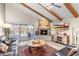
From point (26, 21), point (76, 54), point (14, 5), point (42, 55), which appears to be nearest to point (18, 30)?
point (26, 21)

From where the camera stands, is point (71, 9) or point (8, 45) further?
point (8, 45)

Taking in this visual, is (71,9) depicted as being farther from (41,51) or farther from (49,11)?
(41,51)

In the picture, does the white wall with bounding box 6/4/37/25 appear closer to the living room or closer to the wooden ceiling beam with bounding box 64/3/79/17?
the living room

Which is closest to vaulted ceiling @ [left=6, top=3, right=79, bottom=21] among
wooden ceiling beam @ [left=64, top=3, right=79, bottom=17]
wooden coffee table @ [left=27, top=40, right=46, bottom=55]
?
wooden ceiling beam @ [left=64, top=3, right=79, bottom=17]

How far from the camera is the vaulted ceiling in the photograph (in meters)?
2.28

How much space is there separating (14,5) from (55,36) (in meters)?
0.76

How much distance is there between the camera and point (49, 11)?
2314mm

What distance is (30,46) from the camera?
2340 mm

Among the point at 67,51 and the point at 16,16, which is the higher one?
the point at 16,16

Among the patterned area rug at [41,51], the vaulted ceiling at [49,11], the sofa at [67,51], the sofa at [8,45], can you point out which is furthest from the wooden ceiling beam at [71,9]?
the sofa at [8,45]

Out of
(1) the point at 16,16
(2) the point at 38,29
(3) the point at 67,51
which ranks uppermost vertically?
(1) the point at 16,16

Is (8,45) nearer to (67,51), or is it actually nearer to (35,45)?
(35,45)

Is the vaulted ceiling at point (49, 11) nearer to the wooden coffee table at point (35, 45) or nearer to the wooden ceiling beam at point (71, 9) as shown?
the wooden ceiling beam at point (71, 9)

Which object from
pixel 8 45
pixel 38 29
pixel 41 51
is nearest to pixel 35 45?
pixel 41 51
